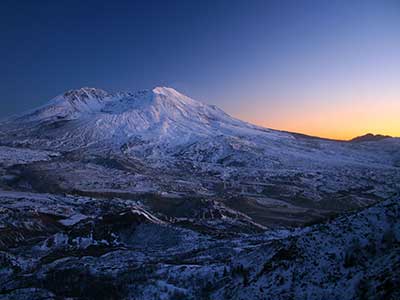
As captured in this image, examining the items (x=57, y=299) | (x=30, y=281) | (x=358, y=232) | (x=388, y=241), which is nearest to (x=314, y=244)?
(x=358, y=232)

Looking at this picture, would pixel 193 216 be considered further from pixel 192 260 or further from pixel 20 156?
pixel 20 156

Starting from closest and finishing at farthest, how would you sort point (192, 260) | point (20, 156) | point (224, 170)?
point (192, 260) → point (224, 170) → point (20, 156)

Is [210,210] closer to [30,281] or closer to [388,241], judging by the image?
[30,281]

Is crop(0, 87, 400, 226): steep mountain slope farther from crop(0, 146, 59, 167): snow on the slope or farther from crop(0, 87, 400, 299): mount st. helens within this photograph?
crop(0, 146, 59, 167): snow on the slope

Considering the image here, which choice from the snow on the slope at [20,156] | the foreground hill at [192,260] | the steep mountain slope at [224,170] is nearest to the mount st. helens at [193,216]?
the foreground hill at [192,260]

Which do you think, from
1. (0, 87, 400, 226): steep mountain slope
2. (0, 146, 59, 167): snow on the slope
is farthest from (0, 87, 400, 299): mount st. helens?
(0, 87, 400, 226): steep mountain slope

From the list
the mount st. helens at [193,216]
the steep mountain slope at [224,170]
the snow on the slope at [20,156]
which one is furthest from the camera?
the snow on the slope at [20,156]

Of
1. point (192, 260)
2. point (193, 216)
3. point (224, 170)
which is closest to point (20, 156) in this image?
point (224, 170)

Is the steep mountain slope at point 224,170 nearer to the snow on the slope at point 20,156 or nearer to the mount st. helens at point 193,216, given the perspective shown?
the mount st. helens at point 193,216
